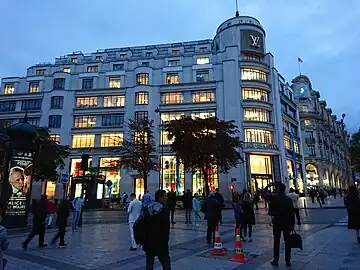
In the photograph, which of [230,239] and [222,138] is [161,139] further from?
[230,239]

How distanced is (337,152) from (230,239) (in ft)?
327

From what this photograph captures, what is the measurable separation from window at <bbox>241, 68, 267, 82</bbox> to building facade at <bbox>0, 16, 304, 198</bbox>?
172 millimetres

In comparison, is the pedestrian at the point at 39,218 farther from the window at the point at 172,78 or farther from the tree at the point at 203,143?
the window at the point at 172,78

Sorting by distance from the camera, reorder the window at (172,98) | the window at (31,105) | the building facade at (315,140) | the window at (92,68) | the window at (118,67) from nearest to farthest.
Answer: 1. the window at (172,98)
2. the window at (31,105)
3. the window at (118,67)
4. the window at (92,68)
5. the building facade at (315,140)

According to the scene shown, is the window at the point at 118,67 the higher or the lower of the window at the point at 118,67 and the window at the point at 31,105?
the higher

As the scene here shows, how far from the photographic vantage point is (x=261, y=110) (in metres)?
48.9

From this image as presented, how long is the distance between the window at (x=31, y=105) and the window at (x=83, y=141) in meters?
9.38

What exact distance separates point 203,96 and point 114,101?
1616 centimetres

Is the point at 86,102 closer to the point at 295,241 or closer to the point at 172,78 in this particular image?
the point at 172,78

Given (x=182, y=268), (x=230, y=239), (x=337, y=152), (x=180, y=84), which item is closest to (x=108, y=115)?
(x=180, y=84)

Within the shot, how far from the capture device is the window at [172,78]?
172 ft

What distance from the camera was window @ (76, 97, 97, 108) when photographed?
52.5 metres

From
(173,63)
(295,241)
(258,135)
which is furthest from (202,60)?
(295,241)

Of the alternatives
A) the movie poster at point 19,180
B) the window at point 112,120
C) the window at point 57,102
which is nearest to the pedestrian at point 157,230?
the movie poster at point 19,180
